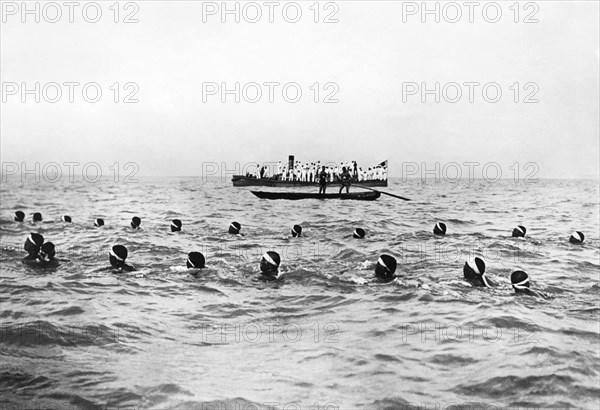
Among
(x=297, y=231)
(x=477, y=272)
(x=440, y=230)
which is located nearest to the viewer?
(x=477, y=272)

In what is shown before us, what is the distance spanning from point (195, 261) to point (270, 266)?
99.2 inches

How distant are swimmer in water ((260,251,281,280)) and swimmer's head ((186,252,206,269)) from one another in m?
2.06

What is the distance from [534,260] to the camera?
1722 centimetres

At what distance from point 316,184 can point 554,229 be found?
3543cm

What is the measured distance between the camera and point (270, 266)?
1453 centimetres

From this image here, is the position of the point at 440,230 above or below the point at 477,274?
above

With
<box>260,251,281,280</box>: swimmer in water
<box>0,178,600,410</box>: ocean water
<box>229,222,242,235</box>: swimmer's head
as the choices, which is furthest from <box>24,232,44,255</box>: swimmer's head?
<box>229,222,242,235</box>: swimmer's head

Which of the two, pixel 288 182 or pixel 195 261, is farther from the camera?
pixel 288 182

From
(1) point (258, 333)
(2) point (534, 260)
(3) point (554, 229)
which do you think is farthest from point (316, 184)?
(1) point (258, 333)

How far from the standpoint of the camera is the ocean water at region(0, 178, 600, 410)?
22.4 feet

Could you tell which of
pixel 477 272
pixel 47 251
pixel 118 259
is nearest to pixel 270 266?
pixel 118 259

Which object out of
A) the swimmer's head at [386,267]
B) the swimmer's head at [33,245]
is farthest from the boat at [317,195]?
the swimmer's head at [386,267]

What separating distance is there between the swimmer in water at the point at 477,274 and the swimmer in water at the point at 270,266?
5303 mm

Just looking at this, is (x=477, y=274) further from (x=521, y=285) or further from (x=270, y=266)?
(x=270, y=266)
